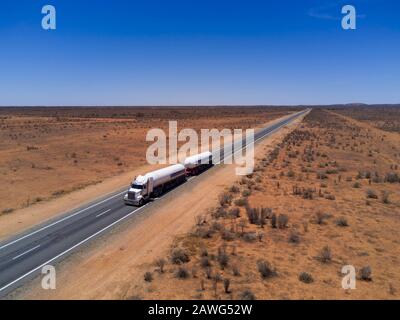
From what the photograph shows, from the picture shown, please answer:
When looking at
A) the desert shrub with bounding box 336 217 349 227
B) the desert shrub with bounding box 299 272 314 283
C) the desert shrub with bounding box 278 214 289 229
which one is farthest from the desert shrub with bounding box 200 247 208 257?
the desert shrub with bounding box 336 217 349 227

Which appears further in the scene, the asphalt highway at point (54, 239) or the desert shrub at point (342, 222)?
the desert shrub at point (342, 222)

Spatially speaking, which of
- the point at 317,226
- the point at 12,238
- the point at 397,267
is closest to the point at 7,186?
the point at 12,238

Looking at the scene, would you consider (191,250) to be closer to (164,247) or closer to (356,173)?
(164,247)

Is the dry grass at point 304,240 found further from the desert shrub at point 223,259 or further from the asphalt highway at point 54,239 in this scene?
the asphalt highway at point 54,239

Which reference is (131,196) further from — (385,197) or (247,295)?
(385,197)

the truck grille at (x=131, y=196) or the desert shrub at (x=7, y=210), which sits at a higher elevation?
the truck grille at (x=131, y=196)

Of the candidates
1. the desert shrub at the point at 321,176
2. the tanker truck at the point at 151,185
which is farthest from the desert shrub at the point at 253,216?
the desert shrub at the point at 321,176
